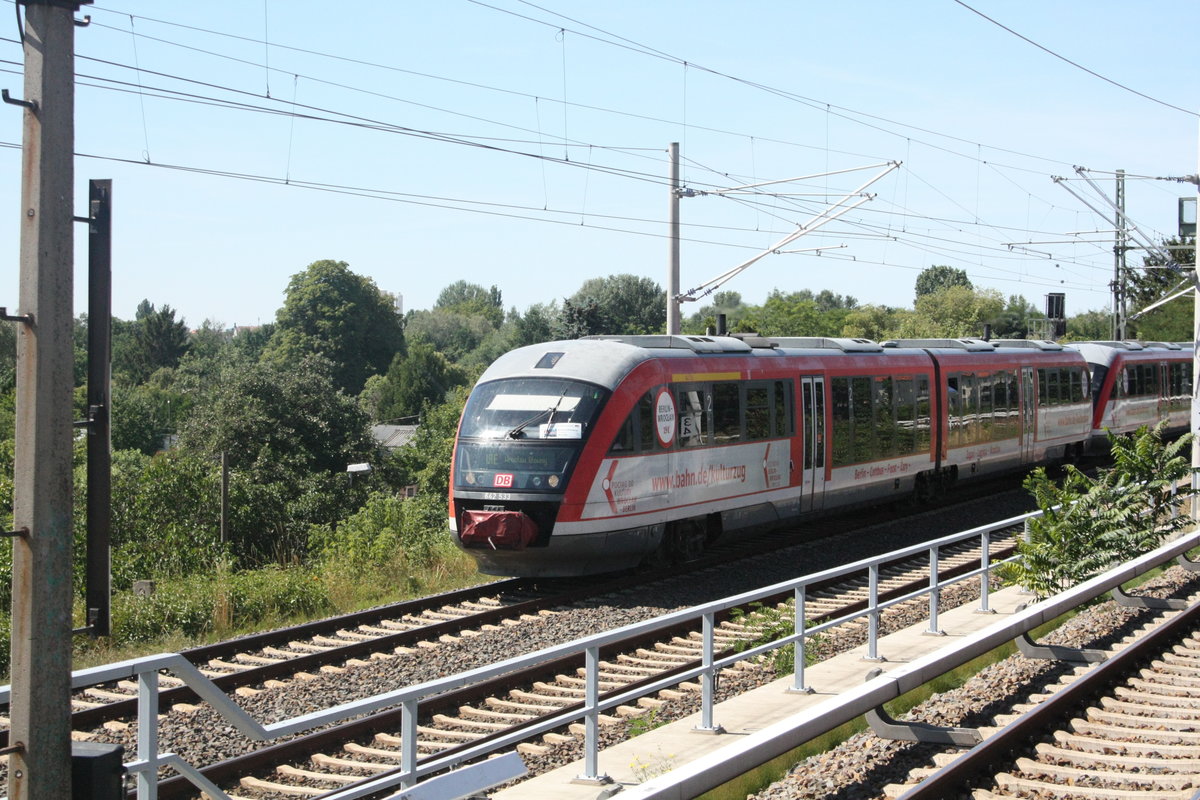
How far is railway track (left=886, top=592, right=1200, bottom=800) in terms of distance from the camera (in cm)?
721

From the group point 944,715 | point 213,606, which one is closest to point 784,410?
point 213,606

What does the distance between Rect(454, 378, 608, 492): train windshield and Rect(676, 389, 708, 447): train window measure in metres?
1.58

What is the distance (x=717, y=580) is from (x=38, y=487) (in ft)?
39.8

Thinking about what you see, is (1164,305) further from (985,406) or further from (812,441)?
(812,441)

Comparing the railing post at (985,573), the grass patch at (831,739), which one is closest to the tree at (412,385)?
the railing post at (985,573)

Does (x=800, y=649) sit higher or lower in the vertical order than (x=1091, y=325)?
lower

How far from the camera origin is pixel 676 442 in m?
15.8

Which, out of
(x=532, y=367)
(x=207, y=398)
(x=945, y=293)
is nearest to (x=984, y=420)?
(x=532, y=367)

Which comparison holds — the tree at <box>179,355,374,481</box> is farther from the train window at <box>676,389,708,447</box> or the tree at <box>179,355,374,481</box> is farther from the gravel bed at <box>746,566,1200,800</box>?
the gravel bed at <box>746,566,1200,800</box>

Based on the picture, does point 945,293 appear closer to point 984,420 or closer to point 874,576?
point 984,420

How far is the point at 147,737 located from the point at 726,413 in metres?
12.3

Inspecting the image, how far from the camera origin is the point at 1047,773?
7547 mm

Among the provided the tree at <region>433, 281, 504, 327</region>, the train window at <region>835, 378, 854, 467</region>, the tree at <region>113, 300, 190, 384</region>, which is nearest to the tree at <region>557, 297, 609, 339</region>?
the train window at <region>835, 378, 854, 467</region>

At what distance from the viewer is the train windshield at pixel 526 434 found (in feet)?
47.6
